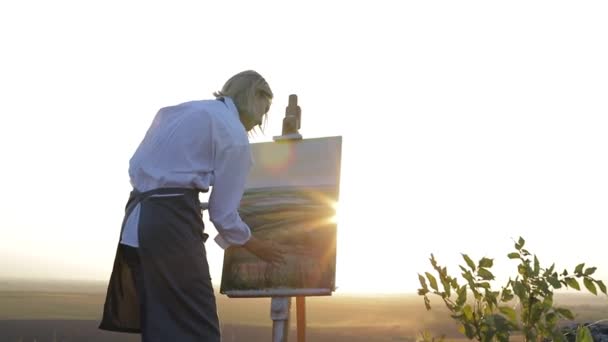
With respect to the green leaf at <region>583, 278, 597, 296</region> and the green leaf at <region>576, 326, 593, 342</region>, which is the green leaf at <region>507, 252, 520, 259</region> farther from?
the green leaf at <region>576, 326, 593, 342</region>

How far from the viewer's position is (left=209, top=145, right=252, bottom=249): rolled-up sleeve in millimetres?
2658

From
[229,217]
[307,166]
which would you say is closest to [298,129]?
[307,166]

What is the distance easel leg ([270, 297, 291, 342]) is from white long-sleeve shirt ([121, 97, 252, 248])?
68.5 inches

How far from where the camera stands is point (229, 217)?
107 inches

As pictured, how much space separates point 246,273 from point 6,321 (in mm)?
17289

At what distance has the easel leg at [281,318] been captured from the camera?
4.38 meters

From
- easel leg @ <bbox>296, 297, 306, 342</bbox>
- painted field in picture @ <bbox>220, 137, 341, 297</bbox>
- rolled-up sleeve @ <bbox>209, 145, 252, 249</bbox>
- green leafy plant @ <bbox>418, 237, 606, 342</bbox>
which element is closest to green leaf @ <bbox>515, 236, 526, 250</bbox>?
green leafy plant @ <bbox>418, 237, 606, 342</bbox>

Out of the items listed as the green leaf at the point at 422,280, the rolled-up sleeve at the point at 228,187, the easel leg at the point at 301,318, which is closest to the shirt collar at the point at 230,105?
the rolled-up sleeve at the point at 228,187

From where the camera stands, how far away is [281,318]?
14.4 ft

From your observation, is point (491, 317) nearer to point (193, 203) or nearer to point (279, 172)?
point (193, 203)

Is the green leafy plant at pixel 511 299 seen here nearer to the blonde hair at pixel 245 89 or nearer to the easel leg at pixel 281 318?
the blonde hair at pixel 245 89

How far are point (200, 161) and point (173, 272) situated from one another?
395 mm

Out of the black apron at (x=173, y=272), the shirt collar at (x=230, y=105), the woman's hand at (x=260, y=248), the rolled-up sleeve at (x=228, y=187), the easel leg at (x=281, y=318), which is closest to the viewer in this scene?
the black apron at (x=173, y=272)

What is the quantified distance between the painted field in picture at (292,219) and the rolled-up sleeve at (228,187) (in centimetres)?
165
